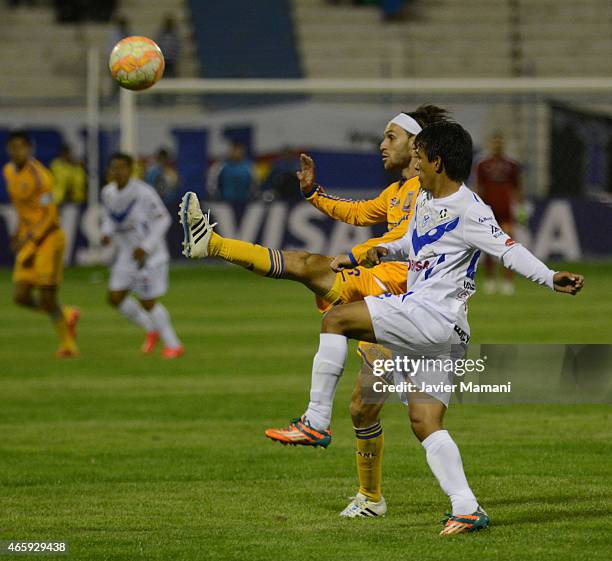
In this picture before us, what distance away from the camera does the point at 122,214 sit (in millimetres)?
15781

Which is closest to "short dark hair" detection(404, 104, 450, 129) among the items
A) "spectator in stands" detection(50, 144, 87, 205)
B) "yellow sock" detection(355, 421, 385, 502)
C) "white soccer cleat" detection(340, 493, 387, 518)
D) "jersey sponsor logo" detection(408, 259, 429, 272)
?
"jersey sponsor logo" detection(408, 259, 429, 272)

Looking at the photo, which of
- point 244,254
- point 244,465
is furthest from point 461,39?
point 244,254

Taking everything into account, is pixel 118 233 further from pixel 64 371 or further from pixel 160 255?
pixel 64 371

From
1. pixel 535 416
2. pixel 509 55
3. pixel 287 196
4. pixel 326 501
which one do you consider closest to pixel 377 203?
pixel 326 501

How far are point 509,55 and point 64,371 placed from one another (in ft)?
75.5

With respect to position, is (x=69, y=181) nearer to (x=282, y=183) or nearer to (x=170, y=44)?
(x=282, y=183)

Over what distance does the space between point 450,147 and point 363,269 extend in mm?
1363

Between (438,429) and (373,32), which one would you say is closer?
(438,429)

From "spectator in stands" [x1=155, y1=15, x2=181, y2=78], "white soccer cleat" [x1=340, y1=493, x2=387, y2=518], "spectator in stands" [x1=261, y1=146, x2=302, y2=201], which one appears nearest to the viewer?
"white soccer cleat" [x1=340, y1=493, x2=387, y2=518]

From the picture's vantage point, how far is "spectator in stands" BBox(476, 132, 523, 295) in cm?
2236

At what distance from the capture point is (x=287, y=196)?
26359 mm

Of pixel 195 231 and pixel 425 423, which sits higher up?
pixel 195 231

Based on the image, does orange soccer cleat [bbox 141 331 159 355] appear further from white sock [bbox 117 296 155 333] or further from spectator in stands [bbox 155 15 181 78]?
spectator in stands [bbox 155 15 181 78]

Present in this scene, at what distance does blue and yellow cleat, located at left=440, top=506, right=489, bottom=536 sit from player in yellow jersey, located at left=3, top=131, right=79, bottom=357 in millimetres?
9094
